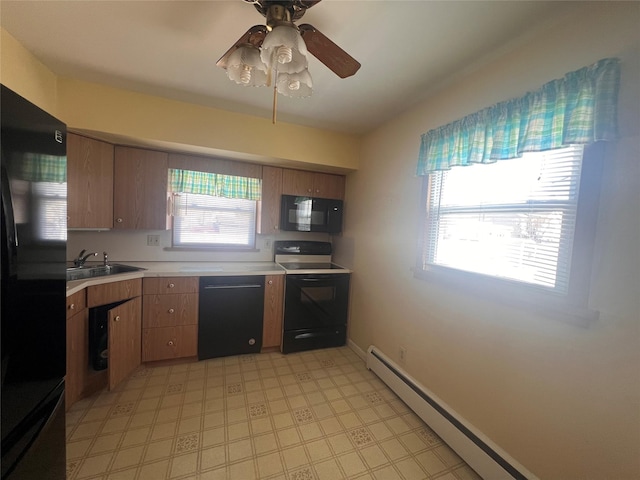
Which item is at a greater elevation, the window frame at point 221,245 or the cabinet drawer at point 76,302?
the window frame at point 221,245

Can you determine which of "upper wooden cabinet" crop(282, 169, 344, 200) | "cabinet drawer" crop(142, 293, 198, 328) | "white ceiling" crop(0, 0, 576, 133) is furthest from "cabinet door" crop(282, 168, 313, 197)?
"cabinet drawer" crop(142, 293, 198, 328)

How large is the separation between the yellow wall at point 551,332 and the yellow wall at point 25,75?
270 cm

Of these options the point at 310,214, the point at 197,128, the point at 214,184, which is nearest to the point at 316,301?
the point at 310,214

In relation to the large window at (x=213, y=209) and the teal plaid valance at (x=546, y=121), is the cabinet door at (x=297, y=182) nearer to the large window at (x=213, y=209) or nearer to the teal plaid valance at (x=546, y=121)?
the large window at (x=213, y=209)

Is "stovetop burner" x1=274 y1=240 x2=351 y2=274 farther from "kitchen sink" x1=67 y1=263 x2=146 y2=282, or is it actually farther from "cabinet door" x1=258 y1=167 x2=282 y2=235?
"kitchen sink" x1=67 y1=263 x2=146 y2=282

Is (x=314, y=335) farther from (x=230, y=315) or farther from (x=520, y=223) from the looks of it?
(x=520, y=223)

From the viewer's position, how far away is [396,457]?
1499 millimetres

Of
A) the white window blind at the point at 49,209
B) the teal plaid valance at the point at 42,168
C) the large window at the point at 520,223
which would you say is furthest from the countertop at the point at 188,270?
the large window at the point at 520,223

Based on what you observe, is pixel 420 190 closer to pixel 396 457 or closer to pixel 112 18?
pixel 396 457

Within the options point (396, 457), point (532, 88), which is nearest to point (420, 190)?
point (532, 88)

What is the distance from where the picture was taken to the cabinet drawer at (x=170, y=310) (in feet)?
7.18

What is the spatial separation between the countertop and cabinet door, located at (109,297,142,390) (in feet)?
0.74

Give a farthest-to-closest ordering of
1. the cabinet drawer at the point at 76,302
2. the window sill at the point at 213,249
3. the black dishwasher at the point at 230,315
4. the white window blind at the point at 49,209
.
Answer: the window sill at the point at 213,249
the black dishwasher at the point at 230,315
the cabinet drawer at the point at 76,302
the white window blind at the point at 49,209

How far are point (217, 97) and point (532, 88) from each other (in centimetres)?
218
